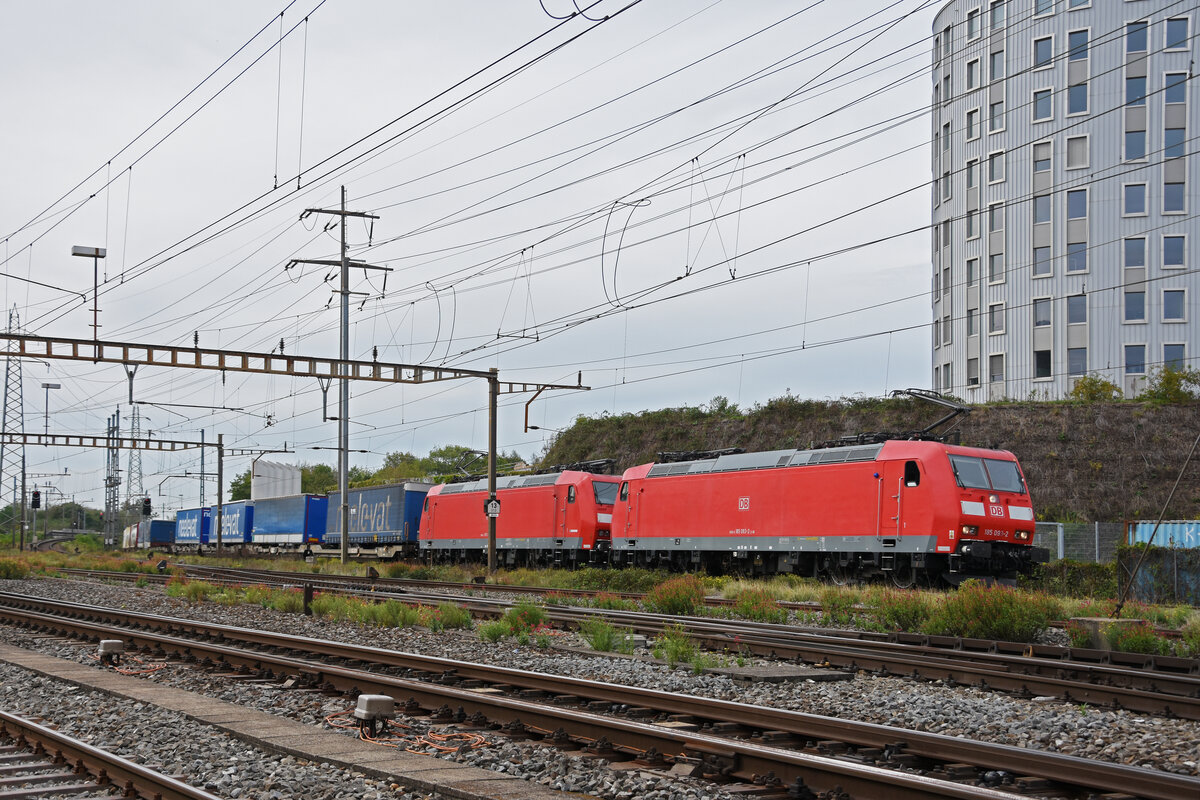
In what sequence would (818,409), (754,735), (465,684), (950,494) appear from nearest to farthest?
(754,735)
(465,684)
(950,494)
(818,409)

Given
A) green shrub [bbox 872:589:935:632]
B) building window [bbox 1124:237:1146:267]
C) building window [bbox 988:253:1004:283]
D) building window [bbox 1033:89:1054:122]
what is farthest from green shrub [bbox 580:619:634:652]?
building window [bbox 1033:89:1054:122]

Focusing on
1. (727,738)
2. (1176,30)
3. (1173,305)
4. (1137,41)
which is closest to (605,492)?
(727,738)

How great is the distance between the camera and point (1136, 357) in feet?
158

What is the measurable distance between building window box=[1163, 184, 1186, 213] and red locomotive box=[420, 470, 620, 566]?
97.0ft

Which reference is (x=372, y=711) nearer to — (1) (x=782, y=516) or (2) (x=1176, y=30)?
(1) (x=782, y=516)

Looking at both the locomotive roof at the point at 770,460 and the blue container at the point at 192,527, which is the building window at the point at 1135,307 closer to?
the locomotive roof at the point at 770,460

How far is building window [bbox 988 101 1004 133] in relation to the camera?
2058 inches

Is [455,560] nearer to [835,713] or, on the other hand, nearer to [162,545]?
[835,713]

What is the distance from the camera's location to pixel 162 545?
283ft

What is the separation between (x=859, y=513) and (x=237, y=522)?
5145cm

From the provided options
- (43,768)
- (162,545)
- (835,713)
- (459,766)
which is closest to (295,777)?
(459,766)

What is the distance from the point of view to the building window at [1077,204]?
49219mm

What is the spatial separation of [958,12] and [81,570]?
161ft

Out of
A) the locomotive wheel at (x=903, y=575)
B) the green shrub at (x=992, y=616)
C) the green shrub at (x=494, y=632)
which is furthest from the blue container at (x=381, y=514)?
the green shrub at (x=992, y=616)
